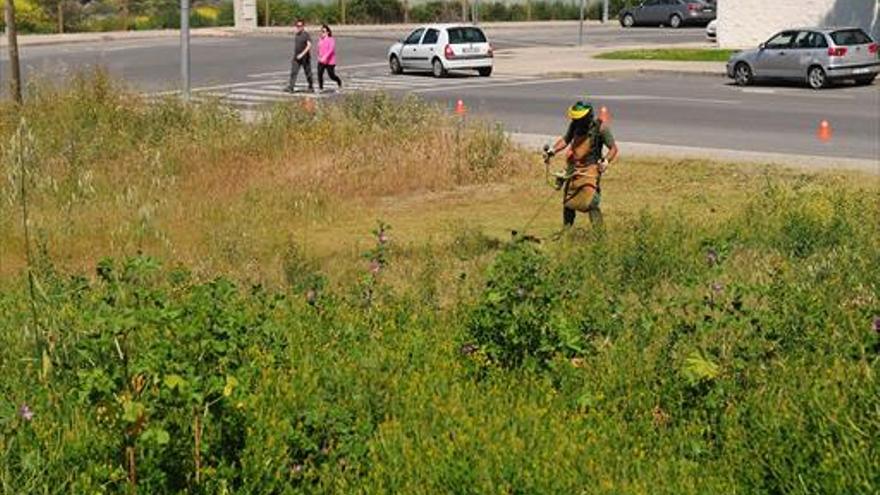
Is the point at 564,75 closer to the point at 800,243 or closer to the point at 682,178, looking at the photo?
the point at 682,178

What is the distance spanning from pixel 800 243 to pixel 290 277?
378 cm

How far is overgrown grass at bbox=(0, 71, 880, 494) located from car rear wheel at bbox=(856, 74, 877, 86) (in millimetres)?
21406

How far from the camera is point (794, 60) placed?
3077cm

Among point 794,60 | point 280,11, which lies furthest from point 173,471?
point 280,11

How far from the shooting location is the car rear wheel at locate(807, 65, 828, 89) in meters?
30.3

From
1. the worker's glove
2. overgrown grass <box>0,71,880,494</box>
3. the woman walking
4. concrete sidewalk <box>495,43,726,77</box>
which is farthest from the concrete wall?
overgrown grass <box>0,71,880,494</box>

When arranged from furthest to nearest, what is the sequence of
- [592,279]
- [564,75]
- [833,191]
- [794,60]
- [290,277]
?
[564,75] < [794,60] < [833,191] < [290,277] < [592,279]

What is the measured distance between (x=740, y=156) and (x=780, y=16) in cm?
2595

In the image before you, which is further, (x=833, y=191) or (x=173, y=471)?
(x=833, y=191)

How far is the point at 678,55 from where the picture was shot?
133 feet

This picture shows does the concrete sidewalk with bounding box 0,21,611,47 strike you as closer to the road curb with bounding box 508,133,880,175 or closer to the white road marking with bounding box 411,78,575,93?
the white road marking with bounding box 411,78,575,93

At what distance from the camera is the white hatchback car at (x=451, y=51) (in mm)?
36406

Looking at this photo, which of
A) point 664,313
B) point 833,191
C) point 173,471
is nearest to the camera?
point 173,471

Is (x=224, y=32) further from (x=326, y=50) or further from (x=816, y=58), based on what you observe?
(x=816, y=58)
